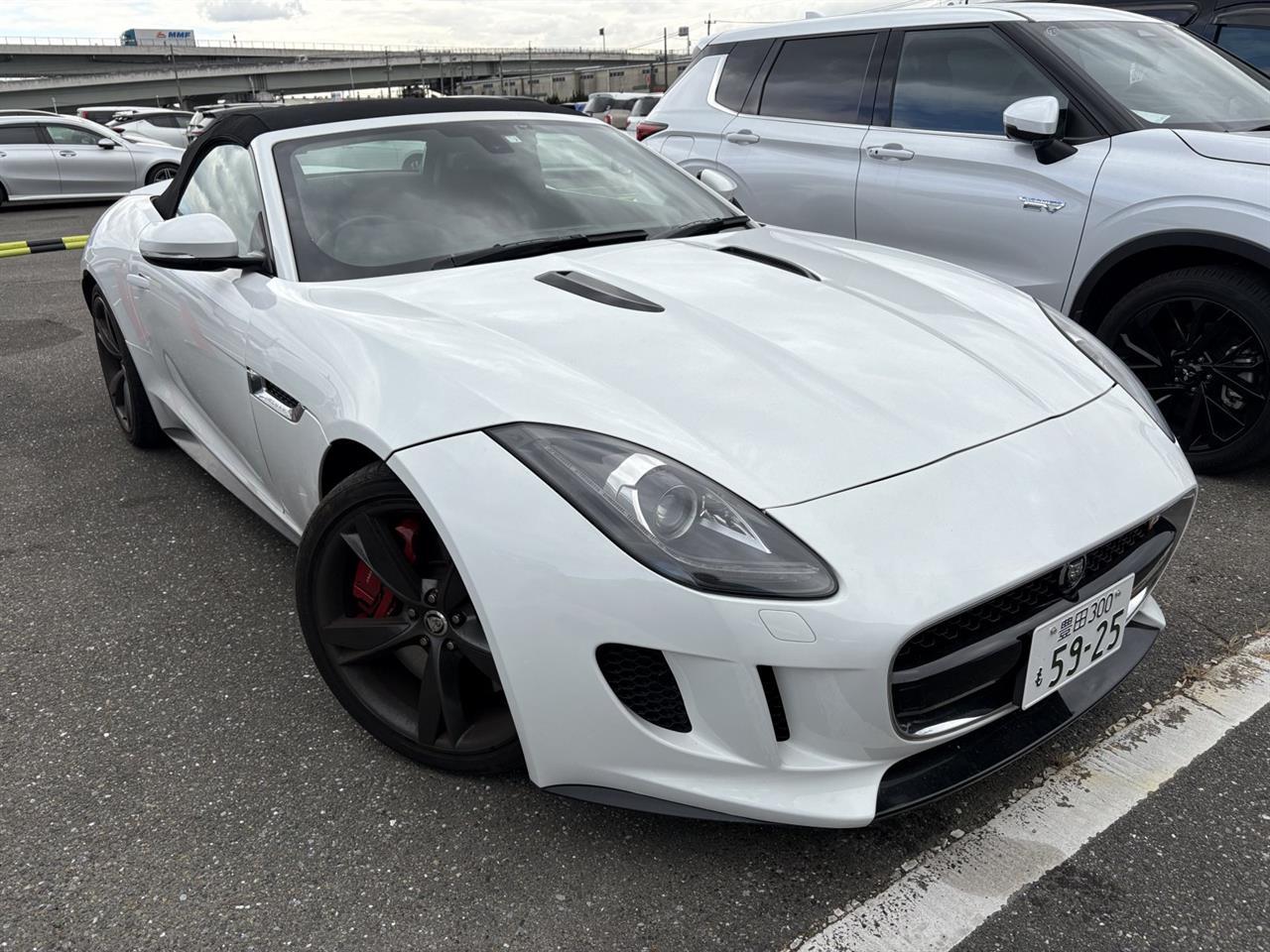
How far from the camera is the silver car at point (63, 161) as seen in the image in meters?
13.7

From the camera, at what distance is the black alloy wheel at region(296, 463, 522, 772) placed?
1988mm

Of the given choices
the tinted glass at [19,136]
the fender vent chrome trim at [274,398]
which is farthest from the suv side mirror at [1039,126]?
the tinted glass at [19,136]

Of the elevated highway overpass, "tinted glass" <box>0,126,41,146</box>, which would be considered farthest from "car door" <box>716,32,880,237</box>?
the elevated highway overpass

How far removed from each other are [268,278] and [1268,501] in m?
3.28

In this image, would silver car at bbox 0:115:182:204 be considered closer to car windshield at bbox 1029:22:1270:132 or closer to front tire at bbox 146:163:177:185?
front tire at bbox 146:163:177:185

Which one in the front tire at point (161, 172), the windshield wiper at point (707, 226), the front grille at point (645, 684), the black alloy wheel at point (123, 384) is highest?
the windshield wiper at point (707, 226)

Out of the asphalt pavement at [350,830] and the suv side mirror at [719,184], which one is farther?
the suv side mirror at [719,184]

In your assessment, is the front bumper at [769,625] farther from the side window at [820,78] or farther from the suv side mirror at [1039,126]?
the side window at [820,78]

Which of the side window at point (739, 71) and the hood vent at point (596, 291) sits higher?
the side window at point (739, 71)

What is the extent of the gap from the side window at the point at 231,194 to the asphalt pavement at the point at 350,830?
3.46 feet

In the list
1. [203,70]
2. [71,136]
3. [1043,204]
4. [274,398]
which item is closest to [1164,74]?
[1043,204]

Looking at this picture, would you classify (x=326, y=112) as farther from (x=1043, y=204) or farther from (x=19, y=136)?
(x=19, y=136)

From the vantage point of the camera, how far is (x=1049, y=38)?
4.04 m

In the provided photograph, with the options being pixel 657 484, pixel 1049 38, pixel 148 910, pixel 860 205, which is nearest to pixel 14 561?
pixel 148 910
